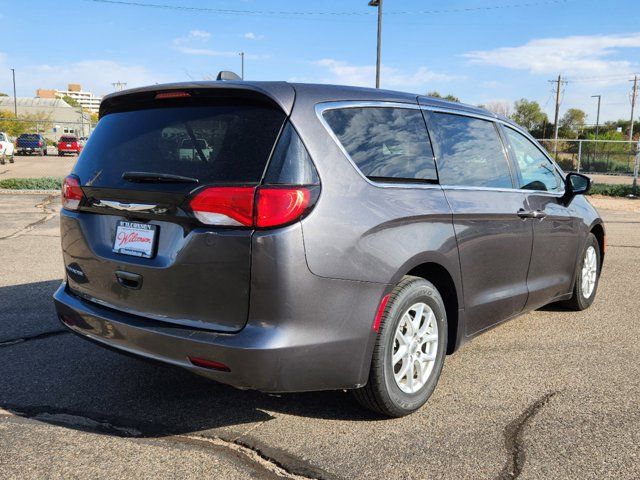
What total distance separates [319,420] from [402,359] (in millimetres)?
566

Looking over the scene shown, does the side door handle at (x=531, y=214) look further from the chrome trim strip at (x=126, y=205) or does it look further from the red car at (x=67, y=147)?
the red car at (x=67, y=147)

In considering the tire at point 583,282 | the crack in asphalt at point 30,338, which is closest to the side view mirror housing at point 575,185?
the tire at point 583,282

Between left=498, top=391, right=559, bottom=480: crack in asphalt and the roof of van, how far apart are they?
1.93m

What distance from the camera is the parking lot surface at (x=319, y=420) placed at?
2.79 metres

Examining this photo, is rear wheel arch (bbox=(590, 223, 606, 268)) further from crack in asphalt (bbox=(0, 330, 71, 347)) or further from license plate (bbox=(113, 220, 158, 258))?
crack in asphalt (bbox=(0, 330, 71, 347))

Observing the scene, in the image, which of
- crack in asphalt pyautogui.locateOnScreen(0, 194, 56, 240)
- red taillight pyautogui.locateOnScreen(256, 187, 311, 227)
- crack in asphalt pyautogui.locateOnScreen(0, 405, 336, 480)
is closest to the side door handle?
red taillight pyautogui.locateOnScreen(256, 187, 311, 227)

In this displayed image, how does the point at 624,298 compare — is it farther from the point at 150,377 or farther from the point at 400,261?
the point at 150,377

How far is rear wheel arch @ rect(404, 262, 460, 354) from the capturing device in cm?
345

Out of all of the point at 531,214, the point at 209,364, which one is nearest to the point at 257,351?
the point at 209,364

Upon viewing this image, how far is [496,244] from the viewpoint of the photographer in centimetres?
396

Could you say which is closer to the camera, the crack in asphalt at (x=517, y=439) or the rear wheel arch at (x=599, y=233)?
the crack in asphalt at (x=517, y=439)

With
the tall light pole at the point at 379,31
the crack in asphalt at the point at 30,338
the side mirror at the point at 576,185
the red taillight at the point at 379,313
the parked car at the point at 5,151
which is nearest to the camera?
the red taillight at the point at 379,313

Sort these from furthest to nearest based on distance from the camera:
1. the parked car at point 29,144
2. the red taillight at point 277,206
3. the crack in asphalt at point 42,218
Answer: the parked car at point 29,144 → the crack in asphalt at point 42,218 → the red taillight at point 277,206

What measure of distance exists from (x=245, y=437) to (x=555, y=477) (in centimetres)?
150
